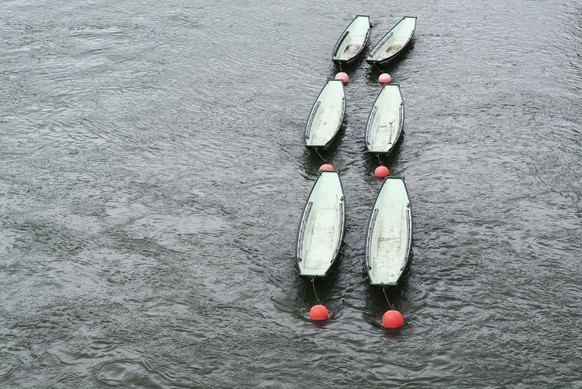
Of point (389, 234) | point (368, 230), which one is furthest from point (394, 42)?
point (368, 230)

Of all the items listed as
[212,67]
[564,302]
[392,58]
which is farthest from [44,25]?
[564,302]

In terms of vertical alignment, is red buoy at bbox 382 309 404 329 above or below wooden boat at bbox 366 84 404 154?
below

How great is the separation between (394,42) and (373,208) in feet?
67.9

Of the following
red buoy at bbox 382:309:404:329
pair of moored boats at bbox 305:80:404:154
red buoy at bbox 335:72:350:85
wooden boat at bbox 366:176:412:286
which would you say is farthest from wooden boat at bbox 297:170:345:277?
red buoy at bbox 335:72:350:85

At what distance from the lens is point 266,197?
38.6m

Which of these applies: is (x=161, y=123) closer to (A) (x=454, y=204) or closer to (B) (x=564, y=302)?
(A) (x=454, y=204)

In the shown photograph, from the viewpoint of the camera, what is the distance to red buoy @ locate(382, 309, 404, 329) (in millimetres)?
30109

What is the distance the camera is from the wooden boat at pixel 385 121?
41.2m

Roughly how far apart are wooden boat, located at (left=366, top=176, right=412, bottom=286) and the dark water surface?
2.72 ft

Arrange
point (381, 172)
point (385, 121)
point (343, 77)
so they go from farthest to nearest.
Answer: point (343, 77) < point (385, 121) < point (381, 172)

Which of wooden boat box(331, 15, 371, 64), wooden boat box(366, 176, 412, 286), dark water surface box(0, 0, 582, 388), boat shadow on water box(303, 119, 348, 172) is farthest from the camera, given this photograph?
wooden boat box(331, 15, 371, 64)

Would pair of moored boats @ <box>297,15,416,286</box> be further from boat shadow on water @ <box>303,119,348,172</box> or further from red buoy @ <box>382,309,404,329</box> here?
red buoy @ <box>382,309,404,329</box>

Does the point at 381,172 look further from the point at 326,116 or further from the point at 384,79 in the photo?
the point at 384,79

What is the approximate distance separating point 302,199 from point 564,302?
519 inches
